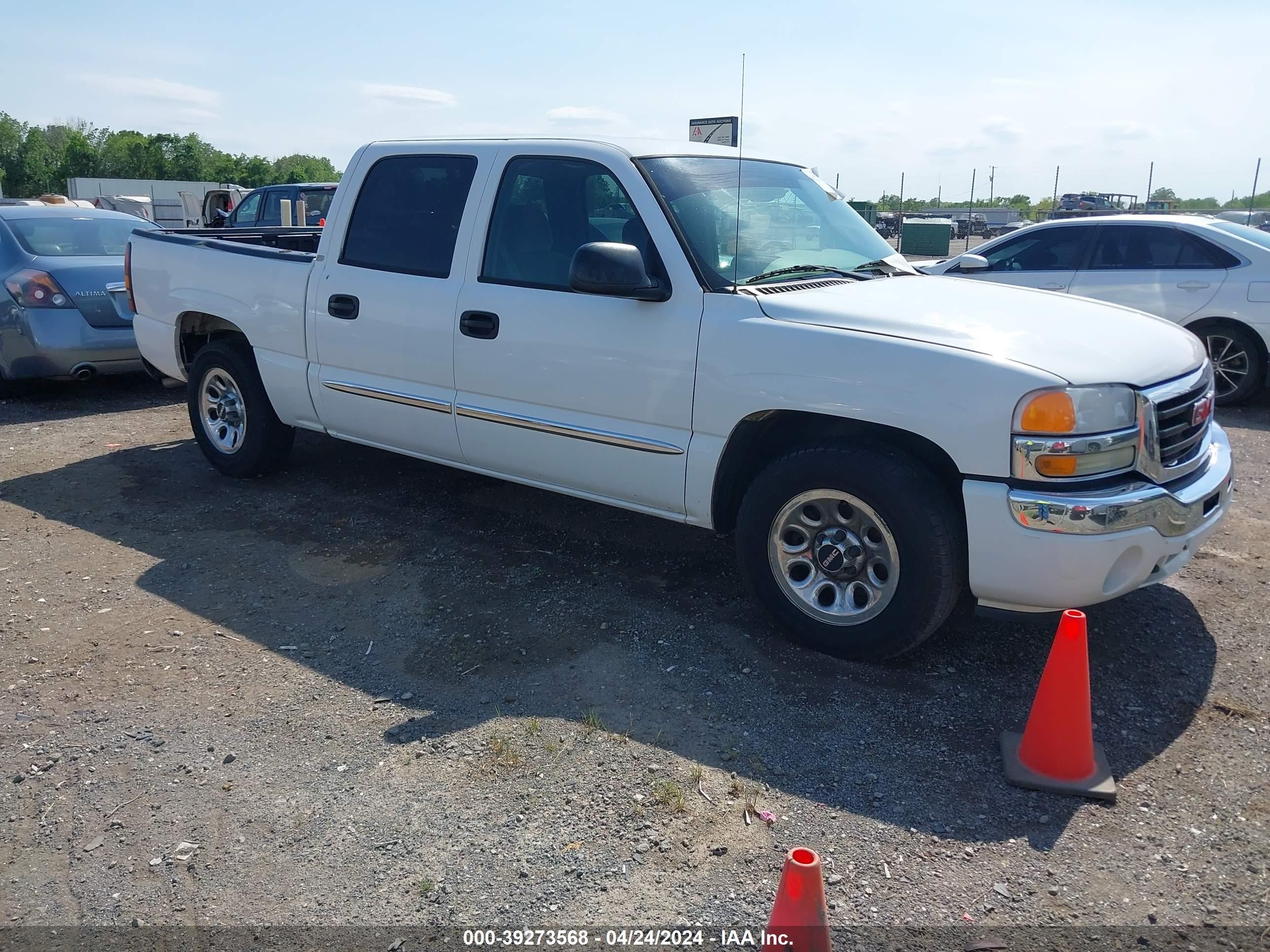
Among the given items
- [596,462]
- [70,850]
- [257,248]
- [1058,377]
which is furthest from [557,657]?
[257,248]

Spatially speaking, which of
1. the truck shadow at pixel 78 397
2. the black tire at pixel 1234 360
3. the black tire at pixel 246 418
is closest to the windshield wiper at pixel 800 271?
the black tire at pixel 246 418

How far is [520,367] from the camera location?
464 centimetres

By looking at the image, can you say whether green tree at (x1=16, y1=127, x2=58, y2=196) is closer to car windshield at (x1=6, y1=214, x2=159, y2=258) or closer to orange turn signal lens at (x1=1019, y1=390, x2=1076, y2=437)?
car windshield at (x1=6, y1=214, x2=159, y2=258)

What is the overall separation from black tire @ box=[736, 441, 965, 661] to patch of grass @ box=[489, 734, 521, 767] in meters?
1.24

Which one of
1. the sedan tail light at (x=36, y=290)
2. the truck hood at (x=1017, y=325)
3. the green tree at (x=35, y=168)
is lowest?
the sedan tail light at (x=36, y=290)

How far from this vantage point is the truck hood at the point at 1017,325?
3.53 m

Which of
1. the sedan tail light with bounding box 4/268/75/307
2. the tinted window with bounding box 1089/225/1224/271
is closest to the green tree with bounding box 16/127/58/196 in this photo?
the sedan tail light with bounding box 4/268/75/307

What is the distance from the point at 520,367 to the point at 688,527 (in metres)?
1.49

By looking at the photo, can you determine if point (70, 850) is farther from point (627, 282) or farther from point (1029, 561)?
point (1029, 561)

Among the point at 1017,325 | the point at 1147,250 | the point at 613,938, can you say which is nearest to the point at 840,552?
the point at 1017,325

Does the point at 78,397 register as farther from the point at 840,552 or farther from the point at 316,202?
the point at 840,552

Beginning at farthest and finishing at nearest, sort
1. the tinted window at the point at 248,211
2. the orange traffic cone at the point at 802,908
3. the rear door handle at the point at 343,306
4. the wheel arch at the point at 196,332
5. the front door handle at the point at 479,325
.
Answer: the tinted window at the point at 248,211 → the wheel arch at the point at 196,332 → the rear door handle at the point at 343,306 → the front door handle at the point at 479,325 → the orange traffic cone at the point at 802,908

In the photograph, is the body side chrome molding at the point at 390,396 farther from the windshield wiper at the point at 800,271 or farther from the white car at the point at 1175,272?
the white car at the point at 1175,272

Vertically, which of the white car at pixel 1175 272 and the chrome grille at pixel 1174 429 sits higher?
A: the white car at pixel 1175 272
